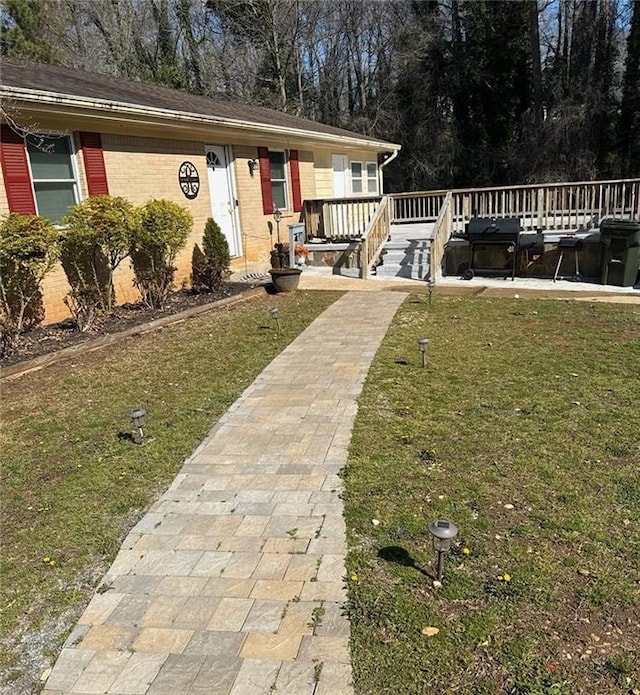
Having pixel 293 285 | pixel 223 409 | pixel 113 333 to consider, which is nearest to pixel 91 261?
pixel 113 333

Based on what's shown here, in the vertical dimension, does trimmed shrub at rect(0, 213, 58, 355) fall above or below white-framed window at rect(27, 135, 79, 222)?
below

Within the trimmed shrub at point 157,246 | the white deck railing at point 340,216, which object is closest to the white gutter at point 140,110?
the trimmed shrub at point 157,246

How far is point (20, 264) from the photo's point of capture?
6.97 metres

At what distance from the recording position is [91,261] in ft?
27.7

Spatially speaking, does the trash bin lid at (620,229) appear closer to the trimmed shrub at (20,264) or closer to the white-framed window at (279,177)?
the white-framed window at (279,177)

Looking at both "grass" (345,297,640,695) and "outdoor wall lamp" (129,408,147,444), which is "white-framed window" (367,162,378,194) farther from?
"outdoor wall lamp" (129,408,147,444)

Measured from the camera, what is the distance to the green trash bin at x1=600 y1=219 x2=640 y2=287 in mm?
10320

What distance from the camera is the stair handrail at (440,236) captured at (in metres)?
11.0

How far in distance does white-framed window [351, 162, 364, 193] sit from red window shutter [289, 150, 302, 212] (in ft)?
14.6

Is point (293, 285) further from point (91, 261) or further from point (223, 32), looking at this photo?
point (223, 32)

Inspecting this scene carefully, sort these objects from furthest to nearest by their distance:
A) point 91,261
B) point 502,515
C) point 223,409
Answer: point 91,261 → point 223,409 → point 502,515

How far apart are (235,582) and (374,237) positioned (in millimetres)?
10290

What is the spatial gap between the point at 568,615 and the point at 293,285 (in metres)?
8.37

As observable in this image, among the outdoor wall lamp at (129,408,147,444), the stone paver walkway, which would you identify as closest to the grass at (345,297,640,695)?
the stone paver walkway
